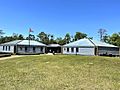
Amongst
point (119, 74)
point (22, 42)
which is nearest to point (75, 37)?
point (22, 42)

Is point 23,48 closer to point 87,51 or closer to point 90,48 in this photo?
point 87,51

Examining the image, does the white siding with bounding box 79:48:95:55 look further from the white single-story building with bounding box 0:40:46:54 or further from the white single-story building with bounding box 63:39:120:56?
the white single-story building with bounding box 0:40:46:54

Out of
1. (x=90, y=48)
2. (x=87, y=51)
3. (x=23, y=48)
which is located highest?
(x=23, y=48)

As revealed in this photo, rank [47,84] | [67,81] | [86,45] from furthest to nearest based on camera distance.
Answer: [86,45] → [67,81] → [47,84]

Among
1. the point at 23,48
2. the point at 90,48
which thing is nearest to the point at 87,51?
the point at 90,48

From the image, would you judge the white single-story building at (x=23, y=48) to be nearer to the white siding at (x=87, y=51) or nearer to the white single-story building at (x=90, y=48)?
the white single-story building at (x=90, y=48)

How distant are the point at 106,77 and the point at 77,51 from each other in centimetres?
3759

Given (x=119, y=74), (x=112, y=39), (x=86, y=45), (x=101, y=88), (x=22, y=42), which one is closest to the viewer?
(x=101, y=88)

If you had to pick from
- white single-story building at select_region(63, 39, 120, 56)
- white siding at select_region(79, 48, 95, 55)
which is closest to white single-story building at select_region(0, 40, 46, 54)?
white single-story building at select_region(63, 39, 120, 56)

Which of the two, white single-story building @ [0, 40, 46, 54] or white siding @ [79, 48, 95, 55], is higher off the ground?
white single-story building @ [0, 40, 46, 54]

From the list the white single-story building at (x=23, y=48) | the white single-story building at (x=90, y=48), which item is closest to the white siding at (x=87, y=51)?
the white single-story building at (x=90, y=48)

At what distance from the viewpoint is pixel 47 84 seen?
40.6ft

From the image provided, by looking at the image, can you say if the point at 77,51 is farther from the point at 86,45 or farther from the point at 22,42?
A: the point at 22,42

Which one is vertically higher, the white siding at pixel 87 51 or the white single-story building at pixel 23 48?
the white single-story building at pixel 23 48
